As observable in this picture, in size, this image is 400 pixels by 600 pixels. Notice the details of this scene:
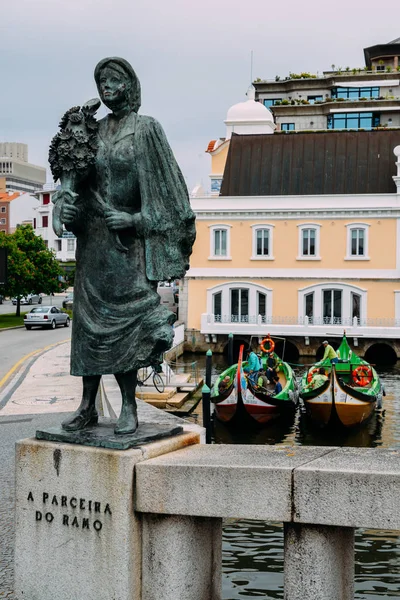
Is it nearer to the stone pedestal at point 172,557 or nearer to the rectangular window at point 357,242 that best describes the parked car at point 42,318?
the rectangular window at point 357,242

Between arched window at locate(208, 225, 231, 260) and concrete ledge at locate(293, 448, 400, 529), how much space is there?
40662 mm

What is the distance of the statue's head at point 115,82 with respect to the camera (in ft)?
20.9

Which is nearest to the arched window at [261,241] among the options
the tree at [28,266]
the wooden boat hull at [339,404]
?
the tree at [28,266]

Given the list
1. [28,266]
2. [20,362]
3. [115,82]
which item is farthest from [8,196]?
[115,82]

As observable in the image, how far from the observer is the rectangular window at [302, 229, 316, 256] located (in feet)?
147

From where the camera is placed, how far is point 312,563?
5.42m

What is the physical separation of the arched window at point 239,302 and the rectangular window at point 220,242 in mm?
1900

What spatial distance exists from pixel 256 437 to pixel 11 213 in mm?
98478

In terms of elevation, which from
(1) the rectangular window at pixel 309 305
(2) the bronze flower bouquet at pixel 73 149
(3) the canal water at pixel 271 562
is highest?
(2) the bronze flower bouquet at pixel 73 149

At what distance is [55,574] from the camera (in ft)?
19.2

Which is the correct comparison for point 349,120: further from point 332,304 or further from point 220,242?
point 332,304

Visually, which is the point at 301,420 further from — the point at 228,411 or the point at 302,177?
the point at 302,177

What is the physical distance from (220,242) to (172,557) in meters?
40.9

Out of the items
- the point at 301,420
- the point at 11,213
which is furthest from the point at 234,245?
the point at 11,213
